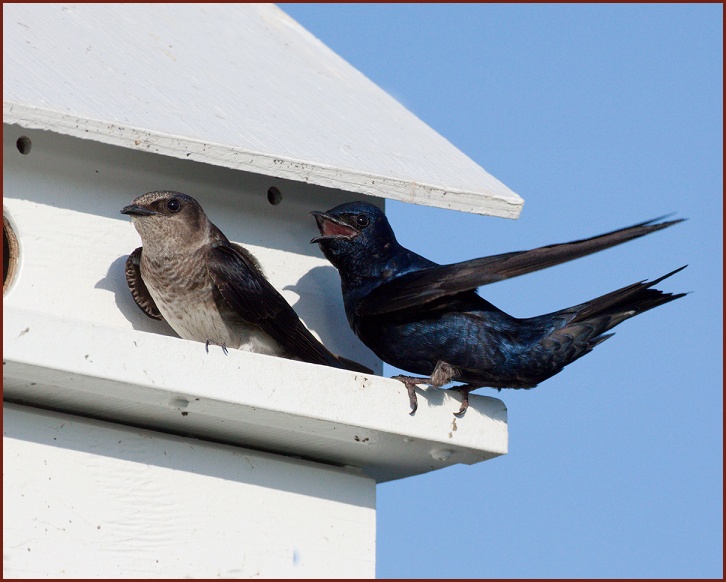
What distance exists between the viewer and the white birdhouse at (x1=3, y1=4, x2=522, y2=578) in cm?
368

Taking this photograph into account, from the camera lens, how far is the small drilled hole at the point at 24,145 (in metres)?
3.99

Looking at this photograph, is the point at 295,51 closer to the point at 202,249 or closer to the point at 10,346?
the point at 202,249

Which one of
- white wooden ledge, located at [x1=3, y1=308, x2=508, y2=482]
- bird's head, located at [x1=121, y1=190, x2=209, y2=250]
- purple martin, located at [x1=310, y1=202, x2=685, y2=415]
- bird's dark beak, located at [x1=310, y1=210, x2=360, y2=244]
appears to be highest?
bird's dark beak, located at [x1=310, y1=210, x2=360, y2=244]

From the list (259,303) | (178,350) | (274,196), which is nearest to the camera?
(178,350)

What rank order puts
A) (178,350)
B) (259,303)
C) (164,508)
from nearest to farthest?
(178,350) < (164,508) < (259,303)

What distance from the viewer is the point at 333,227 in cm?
438

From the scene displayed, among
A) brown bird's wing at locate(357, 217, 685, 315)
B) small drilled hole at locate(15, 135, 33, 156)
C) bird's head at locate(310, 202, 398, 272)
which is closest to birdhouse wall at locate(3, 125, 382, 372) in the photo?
small drilled hole at locate(15, 135, 33, 156)

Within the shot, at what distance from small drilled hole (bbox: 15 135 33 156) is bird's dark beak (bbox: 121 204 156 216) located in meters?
0.28

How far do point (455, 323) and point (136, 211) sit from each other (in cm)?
87

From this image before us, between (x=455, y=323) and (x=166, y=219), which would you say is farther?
(x=455, y=323)

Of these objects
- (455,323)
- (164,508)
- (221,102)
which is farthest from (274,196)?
(164,508)

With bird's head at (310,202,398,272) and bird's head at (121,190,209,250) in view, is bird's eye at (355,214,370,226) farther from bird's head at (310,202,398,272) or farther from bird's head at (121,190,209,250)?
bird's head at (121,190,209,250)

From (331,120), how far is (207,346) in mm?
1091

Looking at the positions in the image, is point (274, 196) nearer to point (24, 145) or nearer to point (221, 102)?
point (221, 102)
